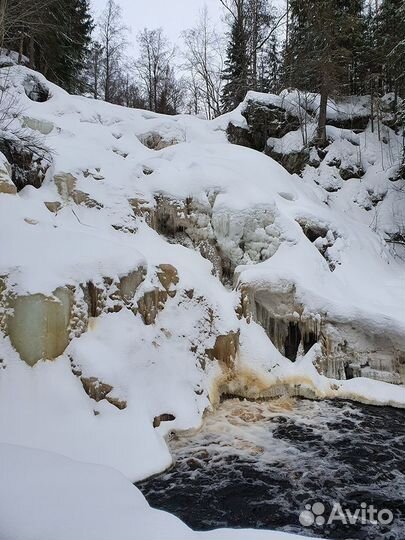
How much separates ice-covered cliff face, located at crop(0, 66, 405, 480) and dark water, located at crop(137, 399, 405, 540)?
1.28 feet

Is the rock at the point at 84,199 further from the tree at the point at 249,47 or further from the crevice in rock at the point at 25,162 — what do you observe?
the tree at the point at 249,47

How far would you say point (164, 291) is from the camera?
23.1ft

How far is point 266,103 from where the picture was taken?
595 inches

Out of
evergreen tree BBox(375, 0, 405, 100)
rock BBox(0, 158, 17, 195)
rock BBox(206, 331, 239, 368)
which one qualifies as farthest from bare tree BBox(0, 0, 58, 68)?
evergreen tree BBox(375, 0, 405, 100)

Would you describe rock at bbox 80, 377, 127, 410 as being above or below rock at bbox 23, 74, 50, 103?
below

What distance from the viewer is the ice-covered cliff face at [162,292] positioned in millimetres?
5145

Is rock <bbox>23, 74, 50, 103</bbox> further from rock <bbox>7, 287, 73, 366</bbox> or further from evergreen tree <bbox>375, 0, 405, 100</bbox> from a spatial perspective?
evergreen tree <bbox>375, 0, 405, 100</bbox>

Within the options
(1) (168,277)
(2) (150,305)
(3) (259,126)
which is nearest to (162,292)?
(1) (168,277)

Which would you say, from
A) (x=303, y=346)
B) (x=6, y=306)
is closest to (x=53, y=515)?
(x=6, y=306)

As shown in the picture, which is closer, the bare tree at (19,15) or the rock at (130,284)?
the rock at (130,284)

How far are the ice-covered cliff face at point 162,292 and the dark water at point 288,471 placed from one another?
390mm

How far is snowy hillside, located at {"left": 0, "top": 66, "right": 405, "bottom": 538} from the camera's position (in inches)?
202

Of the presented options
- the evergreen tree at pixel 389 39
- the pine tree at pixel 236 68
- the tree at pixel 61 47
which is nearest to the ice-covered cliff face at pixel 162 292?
the tree at pixel 61 47

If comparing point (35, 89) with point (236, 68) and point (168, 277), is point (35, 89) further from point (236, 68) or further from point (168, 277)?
point (236, 68)
